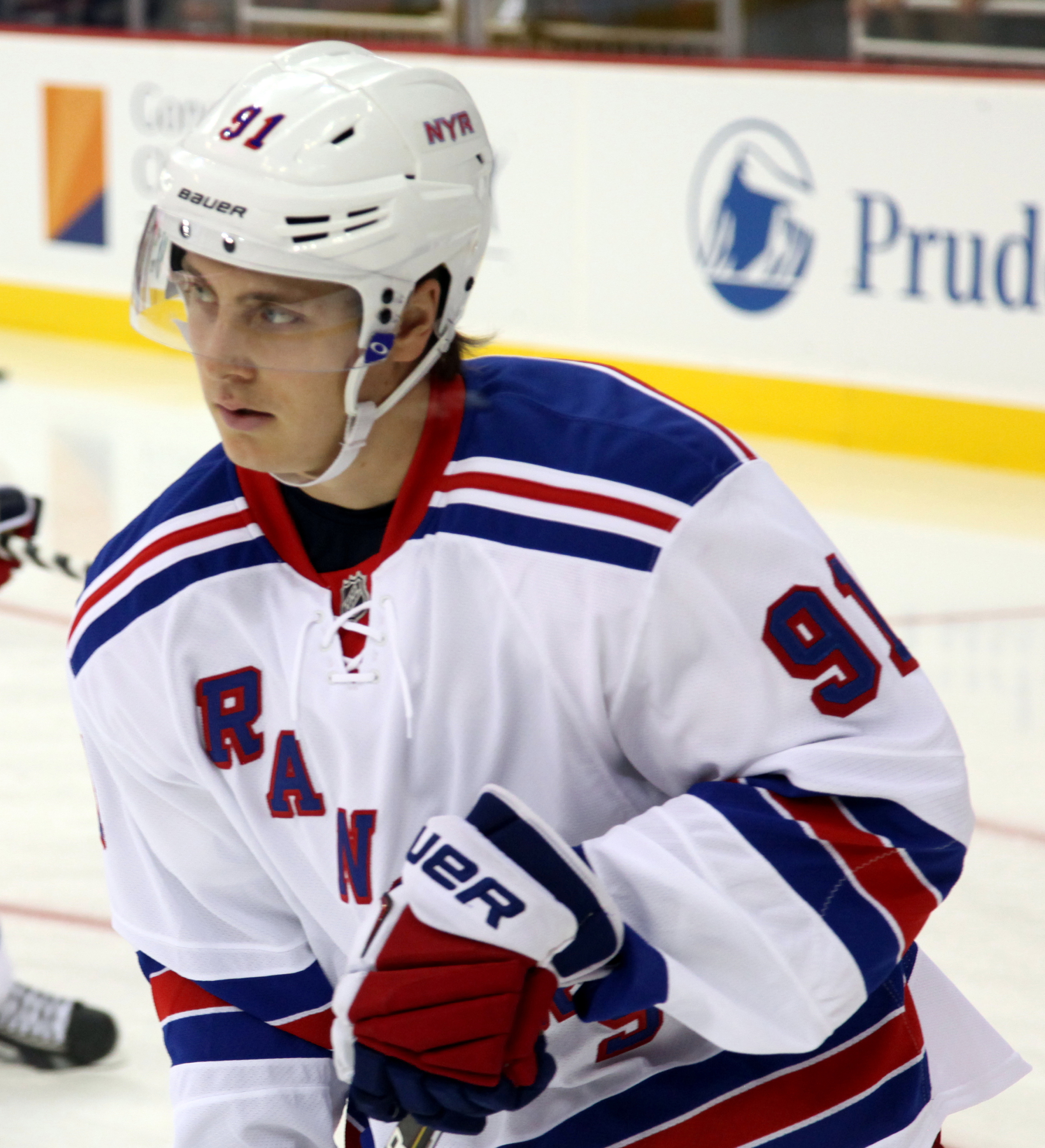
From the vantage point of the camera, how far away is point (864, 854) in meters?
1.22

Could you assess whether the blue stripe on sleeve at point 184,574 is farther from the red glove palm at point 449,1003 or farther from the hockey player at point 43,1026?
the hockey player at point 43,1026

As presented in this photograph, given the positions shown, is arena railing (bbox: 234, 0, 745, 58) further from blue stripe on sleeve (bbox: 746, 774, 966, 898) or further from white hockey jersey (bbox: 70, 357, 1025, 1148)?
blue stripe on sleeve (bbox: 746, 774, 966, 898)

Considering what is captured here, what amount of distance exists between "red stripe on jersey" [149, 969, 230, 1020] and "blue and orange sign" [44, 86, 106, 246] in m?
6.46

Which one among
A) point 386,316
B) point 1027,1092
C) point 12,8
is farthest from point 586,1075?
point 12,8

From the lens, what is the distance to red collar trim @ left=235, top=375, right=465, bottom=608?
4.32 feet

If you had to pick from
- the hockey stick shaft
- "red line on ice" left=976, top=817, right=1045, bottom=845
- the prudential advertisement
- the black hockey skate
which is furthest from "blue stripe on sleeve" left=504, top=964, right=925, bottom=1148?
the prudential advertisement

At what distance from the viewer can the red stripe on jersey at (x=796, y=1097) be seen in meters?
1.33

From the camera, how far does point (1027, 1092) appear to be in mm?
2283

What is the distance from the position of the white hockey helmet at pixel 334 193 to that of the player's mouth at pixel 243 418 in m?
0.03

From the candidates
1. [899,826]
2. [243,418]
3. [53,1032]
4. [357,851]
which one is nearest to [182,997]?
[357,851]

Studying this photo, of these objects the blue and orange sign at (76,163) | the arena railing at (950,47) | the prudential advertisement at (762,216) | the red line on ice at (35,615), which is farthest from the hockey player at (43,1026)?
the blue and orange sign at (76,163)

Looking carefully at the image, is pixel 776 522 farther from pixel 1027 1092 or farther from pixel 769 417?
pixel 769 417

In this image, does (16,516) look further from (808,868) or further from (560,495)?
(808,868)

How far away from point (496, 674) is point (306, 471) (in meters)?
0.19
